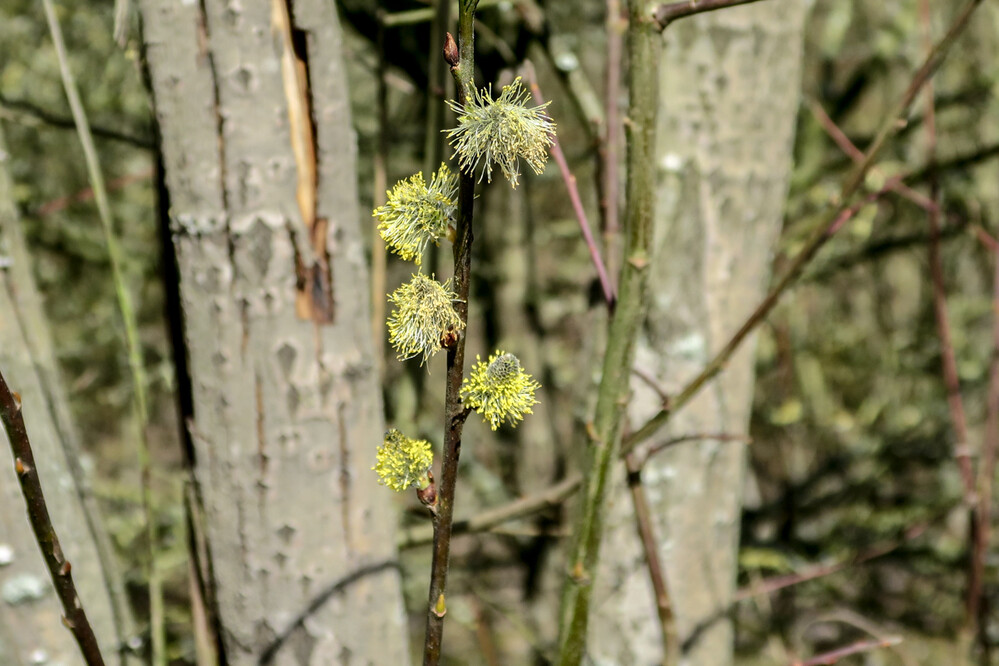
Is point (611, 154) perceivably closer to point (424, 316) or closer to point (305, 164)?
point (305, 164)

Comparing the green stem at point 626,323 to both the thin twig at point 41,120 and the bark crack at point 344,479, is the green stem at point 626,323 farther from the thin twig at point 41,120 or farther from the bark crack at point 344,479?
the thin twig at point 41,120

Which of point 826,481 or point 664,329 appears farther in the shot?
point 826,481

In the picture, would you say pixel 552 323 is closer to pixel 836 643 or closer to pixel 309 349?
pixel 836 643

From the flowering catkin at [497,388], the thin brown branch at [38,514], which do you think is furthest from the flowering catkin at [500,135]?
the thin brown branch at [38,514]

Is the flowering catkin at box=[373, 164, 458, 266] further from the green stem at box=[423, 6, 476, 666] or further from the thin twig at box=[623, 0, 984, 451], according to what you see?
the thin twig at box=[623, 0, 984, 451]

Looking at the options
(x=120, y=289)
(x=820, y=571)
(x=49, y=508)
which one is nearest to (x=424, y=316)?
(x=120, y=289)

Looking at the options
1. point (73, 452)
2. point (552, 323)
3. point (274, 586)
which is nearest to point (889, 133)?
point (274, 586)
